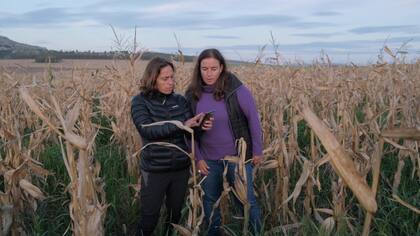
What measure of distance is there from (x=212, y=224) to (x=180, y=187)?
1.35ft

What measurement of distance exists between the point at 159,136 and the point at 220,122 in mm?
510

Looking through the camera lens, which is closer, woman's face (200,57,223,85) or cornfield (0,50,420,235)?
cornfield (0,50,420,235)

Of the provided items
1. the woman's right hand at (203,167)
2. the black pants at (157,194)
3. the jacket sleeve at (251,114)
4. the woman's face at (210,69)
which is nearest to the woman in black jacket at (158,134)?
the black pants at (157,194)

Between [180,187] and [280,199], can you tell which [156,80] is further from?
[280,199]

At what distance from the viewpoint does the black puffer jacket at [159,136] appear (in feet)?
10.4

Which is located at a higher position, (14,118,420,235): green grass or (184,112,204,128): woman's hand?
(184,112,204,128): woman's hand

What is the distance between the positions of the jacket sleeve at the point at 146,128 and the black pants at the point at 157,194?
323 millimetres

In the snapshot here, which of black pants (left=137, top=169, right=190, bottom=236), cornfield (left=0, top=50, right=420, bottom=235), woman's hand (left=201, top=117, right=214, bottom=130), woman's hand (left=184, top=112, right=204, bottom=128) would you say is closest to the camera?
cornfield (left=0, top=50, right=420, bottom=235)

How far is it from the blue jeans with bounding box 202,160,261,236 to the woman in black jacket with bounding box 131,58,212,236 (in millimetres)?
211

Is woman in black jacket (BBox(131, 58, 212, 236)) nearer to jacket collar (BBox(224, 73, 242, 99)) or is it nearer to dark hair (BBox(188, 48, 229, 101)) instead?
dark hair (BBox(188, 48, 229, 101))

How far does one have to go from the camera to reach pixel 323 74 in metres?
7.83

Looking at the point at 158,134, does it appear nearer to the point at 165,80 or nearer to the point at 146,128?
the point at 146,128

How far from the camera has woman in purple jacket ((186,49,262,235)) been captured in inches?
130

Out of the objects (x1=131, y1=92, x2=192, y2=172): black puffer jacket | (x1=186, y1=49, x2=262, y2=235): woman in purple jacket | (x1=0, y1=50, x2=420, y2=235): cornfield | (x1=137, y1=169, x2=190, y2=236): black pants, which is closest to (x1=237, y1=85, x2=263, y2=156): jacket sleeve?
(x1=186, y1=49, x2=262, y2=235): woman in purple jacket
